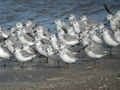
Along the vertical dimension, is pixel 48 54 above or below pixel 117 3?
below

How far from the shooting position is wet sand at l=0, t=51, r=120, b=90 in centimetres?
585

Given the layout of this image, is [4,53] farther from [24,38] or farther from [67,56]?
[67,56]

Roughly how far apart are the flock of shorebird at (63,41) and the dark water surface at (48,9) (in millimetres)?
2139

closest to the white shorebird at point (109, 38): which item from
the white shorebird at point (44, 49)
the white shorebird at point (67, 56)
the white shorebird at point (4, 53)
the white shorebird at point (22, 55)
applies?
the white shorebird at point (67, 56)

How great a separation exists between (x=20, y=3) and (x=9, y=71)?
28.5 ft

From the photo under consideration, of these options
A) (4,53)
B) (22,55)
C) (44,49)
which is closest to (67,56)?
(44,49)

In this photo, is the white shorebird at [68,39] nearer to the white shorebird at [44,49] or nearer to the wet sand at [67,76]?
the white shorebird at [44,49]

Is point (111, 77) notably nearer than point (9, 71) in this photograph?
Yes

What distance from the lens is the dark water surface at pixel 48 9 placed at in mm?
12633

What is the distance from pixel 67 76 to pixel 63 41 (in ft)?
6.71

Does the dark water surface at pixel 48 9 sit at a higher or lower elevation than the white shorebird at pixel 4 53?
higher

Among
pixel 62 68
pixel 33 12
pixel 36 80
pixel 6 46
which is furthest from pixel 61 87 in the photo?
pixel 33 12

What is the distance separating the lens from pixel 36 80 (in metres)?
6.34

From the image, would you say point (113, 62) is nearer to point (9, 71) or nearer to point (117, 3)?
point (9, 71)
